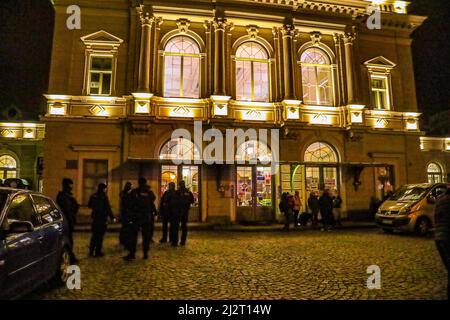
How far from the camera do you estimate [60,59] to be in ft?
54.3

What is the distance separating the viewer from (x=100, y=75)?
55.4 feet

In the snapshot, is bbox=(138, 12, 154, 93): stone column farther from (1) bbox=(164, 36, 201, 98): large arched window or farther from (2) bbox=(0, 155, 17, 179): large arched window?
(2) bbox=(0, 155, 17, 179): large arched window

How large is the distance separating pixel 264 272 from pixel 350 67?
15.9 metres

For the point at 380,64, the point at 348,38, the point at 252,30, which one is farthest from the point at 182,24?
the point at 380,64

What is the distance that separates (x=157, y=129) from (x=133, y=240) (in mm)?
9331

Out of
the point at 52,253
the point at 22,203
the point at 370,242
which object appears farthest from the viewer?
the point at 370,242

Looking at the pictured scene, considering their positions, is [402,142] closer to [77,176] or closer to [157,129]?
[157,129]

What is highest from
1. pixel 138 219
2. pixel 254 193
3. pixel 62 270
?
pixel 254 193

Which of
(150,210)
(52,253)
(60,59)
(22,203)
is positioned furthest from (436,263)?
(60,59)

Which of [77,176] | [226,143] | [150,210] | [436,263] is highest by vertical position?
[226,143]

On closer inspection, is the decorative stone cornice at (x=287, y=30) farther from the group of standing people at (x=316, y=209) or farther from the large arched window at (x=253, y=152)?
the group of standing people at (x=316, y=209)

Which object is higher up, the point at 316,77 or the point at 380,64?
the point at 380,64

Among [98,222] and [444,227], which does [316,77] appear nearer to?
[98,222]

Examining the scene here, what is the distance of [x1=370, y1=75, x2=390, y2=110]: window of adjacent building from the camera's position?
19625 millimetres
